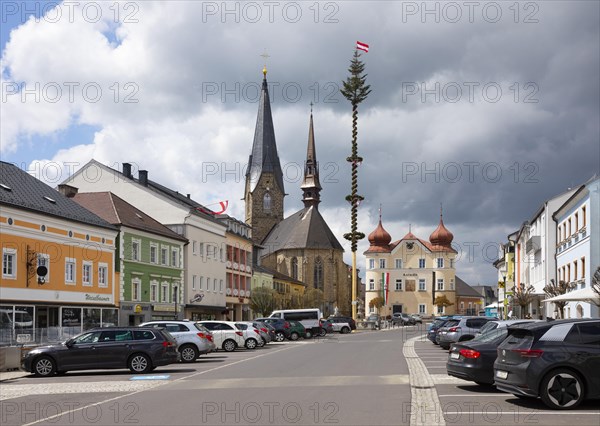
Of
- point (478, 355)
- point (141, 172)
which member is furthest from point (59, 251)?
point (478, 355)

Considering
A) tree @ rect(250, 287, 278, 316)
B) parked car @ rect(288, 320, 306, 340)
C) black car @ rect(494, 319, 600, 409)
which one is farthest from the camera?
tree @ rect(250, 287, 278, 316)

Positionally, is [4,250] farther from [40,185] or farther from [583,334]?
[583,334]

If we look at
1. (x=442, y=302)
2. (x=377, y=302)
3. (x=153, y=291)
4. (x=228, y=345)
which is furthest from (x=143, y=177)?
(x=442, y=302)

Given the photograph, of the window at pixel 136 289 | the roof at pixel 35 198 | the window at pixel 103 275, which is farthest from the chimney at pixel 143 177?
the window at pixel 103 275

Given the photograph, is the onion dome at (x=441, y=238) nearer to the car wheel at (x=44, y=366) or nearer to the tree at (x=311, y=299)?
the tree at (x=311, y=299)

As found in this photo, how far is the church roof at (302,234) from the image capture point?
123m

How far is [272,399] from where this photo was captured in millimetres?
15508

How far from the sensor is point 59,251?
4112cm

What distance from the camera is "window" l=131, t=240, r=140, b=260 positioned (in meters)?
50.3

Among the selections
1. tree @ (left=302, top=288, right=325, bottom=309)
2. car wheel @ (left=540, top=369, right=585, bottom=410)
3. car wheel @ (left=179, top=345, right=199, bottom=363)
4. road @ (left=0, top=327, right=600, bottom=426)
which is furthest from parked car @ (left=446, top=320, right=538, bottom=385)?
tree @ (left=302, top=288, right=325, bottom=309)

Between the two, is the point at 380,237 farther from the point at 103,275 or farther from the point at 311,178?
the point at 103,275

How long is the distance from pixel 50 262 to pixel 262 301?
1406 inches

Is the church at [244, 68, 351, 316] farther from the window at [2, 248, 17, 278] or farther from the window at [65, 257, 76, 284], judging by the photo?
the window at [2, 248, 17, 278]

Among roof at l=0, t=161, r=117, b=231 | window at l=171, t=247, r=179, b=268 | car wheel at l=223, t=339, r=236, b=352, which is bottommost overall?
car wheel at l=223, t=339, r=236, b=352
